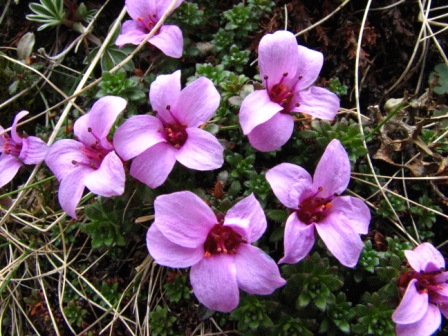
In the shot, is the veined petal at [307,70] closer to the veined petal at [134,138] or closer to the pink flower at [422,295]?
the veined petal at [134,138]

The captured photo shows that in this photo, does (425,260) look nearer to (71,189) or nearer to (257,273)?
(257,273)

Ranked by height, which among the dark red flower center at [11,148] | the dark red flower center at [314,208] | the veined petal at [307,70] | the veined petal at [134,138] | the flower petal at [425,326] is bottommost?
the flower petal at [425,326]

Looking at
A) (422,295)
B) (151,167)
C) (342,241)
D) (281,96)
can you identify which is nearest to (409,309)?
(422,295)

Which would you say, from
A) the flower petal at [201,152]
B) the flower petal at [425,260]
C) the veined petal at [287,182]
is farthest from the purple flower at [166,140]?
the flower petal at [425,260]

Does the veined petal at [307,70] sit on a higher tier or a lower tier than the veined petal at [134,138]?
higher

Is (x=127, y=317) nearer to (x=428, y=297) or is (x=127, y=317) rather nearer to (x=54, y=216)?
(x=54, y=216)

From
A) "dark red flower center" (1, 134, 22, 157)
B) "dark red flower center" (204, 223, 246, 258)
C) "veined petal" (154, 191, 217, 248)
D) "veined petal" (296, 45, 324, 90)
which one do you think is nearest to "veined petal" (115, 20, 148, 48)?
"dark red flower center" (1, 134, 22, 157)
